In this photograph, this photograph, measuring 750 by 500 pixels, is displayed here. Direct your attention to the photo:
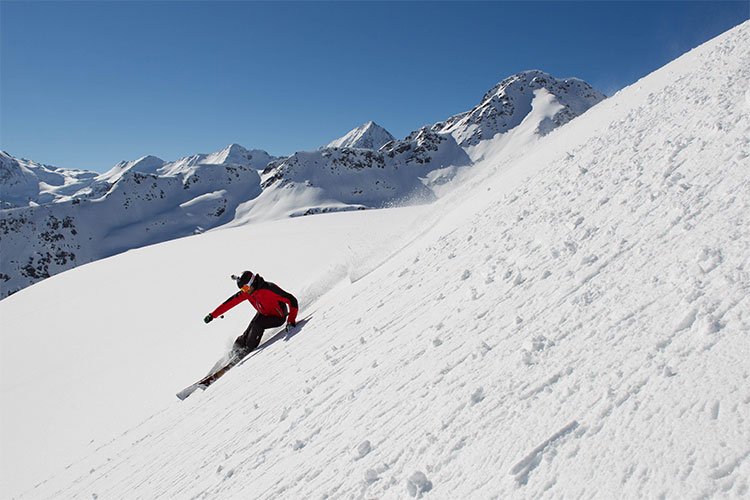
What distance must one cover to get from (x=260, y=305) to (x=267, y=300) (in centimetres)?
22

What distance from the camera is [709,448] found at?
1949 millimetres

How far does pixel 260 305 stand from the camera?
8.19 metres

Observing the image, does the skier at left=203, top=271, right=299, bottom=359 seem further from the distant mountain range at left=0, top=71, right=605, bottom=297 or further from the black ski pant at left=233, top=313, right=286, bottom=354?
the distant mountain range at left=0, top=71, right=605, bottom=297

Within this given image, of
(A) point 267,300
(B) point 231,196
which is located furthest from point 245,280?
(B) point 231,196

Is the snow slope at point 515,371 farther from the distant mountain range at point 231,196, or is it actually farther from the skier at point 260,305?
the distant mountain range at point 231,196

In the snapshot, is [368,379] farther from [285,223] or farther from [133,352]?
[285,223]

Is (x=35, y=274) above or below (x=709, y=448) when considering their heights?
above

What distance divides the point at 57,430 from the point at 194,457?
629 centimetres

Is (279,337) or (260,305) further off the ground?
(260,305)

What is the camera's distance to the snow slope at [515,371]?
230 cm

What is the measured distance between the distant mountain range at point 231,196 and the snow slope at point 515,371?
128000 millimetres

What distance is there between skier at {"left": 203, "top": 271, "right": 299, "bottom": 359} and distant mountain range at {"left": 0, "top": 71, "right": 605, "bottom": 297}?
12770 centimetres

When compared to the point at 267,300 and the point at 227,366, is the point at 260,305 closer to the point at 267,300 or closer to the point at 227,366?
the point at 267,300

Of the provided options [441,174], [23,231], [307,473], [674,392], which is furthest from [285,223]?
[23,231]
